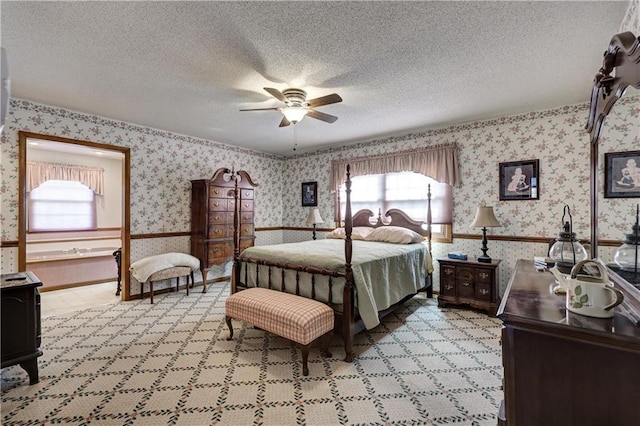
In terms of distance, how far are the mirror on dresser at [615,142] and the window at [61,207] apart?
796cm

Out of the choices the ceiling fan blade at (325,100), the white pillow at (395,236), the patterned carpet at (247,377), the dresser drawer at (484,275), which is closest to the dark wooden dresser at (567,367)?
the patterned carpet at (247,377)

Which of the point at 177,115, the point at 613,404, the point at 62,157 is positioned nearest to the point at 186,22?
the point at 177,115

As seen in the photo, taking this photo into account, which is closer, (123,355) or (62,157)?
(123,355)

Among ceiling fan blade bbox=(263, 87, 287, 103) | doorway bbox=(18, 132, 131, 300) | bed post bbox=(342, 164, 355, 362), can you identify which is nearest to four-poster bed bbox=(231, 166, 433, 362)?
bed post bbox=(342, 164, 355, 362)

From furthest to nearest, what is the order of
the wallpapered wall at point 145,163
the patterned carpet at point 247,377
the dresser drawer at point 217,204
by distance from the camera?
the dresser drawer at point 217,204 < the wallpapered wall at point 145,163 < the patterned carpet at point 247,377

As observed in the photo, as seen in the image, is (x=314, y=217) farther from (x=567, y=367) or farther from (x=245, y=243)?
(x=567, y=367)

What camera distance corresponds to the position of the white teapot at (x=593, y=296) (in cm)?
110

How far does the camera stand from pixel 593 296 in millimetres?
1125

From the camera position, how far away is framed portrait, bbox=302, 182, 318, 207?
241 inches

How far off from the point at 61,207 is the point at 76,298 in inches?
96.1

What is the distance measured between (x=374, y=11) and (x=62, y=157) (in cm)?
681

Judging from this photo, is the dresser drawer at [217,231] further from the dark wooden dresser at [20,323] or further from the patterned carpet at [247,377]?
the dark wooden dresser at [20,323]

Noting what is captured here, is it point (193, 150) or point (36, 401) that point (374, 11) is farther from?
point (193, 150)

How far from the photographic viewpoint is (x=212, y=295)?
467 centimetres
